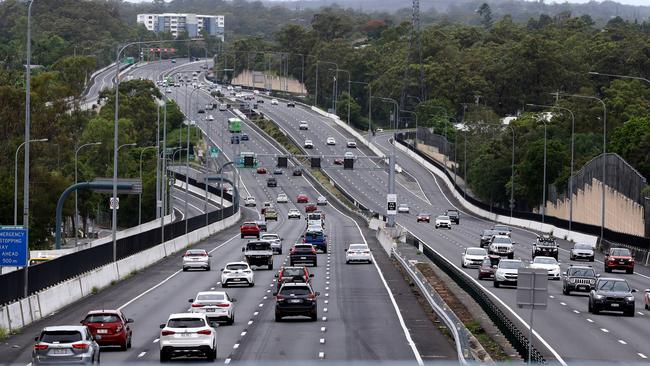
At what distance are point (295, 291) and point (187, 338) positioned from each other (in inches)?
446

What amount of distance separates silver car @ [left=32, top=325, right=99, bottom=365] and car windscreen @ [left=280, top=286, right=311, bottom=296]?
14.2 metres

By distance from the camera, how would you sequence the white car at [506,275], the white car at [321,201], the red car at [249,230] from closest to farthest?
the white car at [506,275]
the red car at [249,230]
the white car at [321,201]

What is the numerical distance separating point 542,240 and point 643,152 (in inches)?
1778

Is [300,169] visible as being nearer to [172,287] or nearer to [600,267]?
[600,267]

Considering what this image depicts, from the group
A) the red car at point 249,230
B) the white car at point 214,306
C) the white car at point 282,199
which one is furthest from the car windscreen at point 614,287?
the white car at point 282,199

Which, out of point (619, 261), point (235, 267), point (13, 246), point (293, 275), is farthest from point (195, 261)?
point (13, 246)

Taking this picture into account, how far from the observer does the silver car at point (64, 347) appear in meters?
29.2

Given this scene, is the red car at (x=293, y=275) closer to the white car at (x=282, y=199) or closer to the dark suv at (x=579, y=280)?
the dark suv at (x=579, y=280)

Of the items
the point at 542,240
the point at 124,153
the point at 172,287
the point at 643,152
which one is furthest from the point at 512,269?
the point at 124,153

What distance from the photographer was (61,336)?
29625 millimetres

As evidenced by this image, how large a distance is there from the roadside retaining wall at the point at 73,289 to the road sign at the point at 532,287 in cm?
1613

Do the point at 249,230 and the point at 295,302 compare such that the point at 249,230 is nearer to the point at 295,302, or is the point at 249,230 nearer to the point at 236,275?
the point at 236,275

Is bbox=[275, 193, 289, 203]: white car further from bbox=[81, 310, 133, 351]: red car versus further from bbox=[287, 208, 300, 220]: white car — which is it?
bbox=[81, 310, 133, 351]: red car

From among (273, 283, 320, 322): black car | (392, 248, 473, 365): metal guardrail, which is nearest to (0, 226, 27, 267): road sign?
(273, 283, 320, 322): black car
